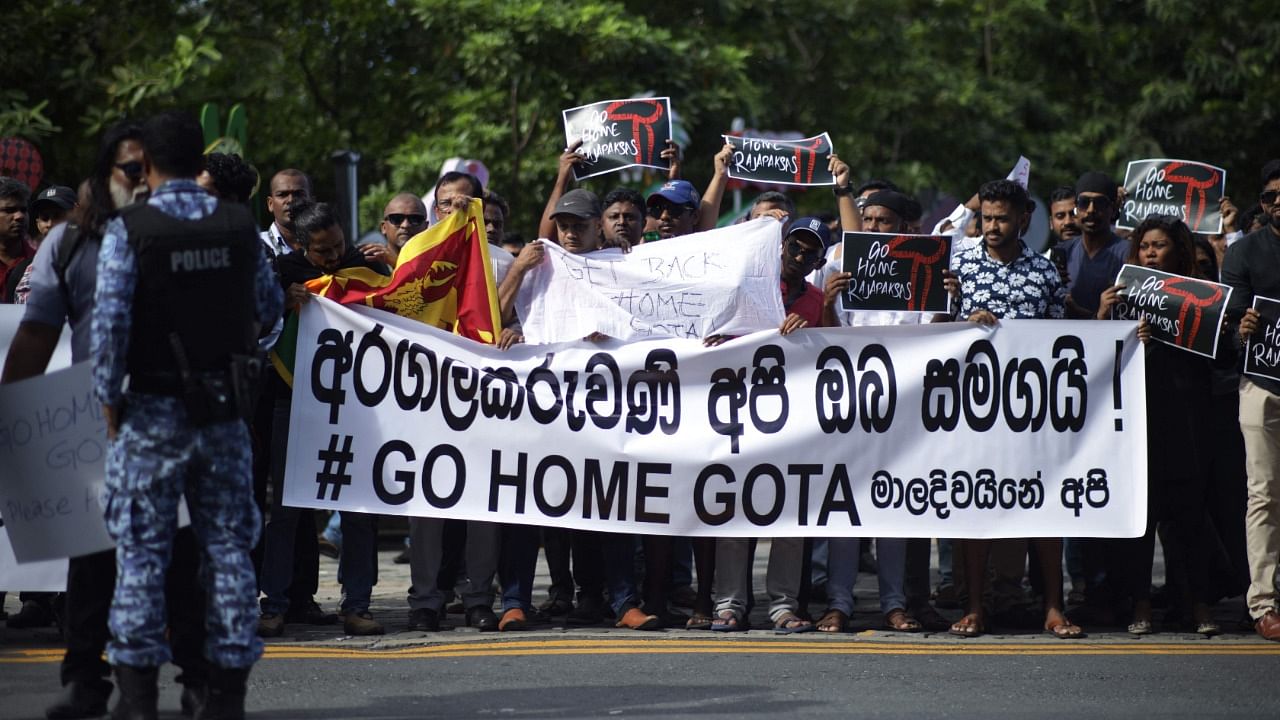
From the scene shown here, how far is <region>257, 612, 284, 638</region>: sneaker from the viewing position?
7906mm

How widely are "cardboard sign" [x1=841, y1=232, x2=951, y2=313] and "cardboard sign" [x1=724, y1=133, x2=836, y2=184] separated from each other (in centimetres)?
103

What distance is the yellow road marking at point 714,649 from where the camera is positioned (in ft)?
24.3

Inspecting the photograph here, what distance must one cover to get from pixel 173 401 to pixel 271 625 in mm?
2580

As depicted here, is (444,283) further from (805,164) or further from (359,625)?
(805,164)

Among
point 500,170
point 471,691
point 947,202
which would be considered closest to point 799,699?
Result: point 471,691

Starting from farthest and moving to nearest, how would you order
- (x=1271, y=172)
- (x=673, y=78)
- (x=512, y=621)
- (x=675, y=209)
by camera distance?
(x=673, y=78) → (x=675, y=209) → (x=1271, y=172) → (x=512, y=621)

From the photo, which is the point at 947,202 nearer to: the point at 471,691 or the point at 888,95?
the point at 888,95

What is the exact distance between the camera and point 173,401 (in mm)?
5598

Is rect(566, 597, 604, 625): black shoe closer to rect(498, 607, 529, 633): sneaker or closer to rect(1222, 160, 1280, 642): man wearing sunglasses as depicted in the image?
rect(498, 607, 529, 633): sneaker

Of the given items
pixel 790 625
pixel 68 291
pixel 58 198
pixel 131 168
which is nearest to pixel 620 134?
pixel 790 625

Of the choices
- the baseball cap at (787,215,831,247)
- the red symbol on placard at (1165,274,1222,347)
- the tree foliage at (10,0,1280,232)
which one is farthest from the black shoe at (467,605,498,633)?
the tree foliage at (10,0,1280,232)

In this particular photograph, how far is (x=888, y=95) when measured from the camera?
23828 millimetres

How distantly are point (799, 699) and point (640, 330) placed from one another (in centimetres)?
270

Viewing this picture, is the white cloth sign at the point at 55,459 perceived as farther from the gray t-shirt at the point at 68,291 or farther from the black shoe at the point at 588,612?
the black shoe at the point at 588,612
